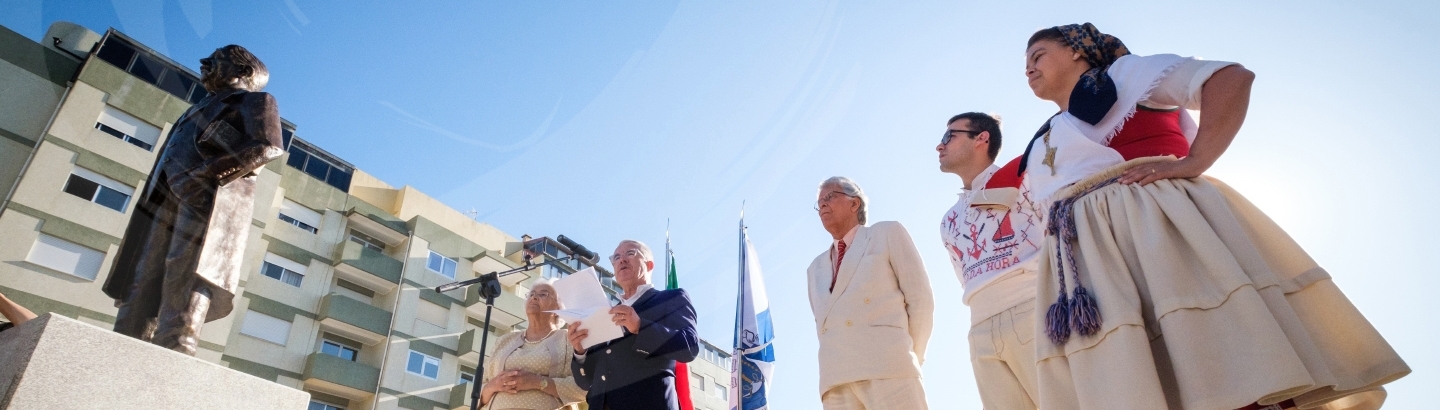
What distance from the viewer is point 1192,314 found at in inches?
60.7

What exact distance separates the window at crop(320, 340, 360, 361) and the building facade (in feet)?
0.18

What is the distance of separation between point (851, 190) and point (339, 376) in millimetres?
25315

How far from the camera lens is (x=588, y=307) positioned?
12.6 ft

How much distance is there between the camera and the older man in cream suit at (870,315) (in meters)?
3.04

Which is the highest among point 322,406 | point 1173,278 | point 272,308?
point 272,308

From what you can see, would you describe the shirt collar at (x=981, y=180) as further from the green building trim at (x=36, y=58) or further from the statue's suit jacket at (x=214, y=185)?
the green building trim at (x=36, y=58)

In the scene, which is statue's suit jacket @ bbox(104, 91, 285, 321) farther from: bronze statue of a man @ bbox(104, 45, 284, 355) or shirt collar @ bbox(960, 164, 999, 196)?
shirt collar @ bbox(960, 164, 999, 196)

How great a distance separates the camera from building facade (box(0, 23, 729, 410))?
19625 millimetres

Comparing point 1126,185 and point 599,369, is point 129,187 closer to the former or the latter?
point 599,369

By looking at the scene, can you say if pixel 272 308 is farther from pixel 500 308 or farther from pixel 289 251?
pixel 500 308

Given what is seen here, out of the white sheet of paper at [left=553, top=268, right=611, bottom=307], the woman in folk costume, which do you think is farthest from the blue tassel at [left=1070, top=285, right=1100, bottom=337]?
the white sheet of paper at [left=553, top=268, right=611, bottom=307]

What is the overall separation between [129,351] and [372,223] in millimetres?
29443

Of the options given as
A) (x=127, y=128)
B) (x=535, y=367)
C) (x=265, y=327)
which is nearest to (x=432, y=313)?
(x=265, y=327)

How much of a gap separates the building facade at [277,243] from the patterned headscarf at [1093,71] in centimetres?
1618
